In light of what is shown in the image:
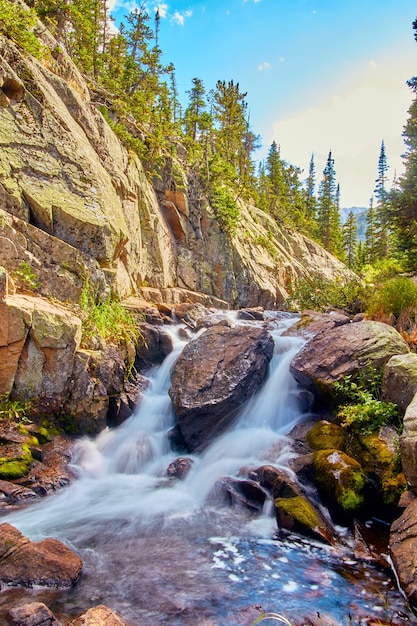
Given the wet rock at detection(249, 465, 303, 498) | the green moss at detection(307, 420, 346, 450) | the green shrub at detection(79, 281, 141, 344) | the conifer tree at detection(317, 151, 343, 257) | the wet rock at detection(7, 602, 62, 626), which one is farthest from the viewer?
the conifer tree at detection(317, 151, 343, 257)

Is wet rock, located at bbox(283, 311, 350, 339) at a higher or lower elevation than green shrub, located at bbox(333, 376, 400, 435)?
higher

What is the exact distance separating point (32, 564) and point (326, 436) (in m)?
5.26

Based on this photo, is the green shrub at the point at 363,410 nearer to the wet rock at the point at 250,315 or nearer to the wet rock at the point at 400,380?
the wet rock at the point at 400,380

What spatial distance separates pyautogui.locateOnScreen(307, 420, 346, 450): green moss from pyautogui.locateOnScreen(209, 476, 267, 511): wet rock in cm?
144

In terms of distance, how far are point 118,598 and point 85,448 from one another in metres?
4.51

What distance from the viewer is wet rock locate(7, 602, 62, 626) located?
3564 millimetres

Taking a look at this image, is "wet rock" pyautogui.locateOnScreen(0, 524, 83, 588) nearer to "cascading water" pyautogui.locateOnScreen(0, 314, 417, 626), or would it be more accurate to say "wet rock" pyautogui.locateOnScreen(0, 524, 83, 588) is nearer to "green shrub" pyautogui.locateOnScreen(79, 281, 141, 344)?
"cascading water" pyautogui.locateOnScreen(0, 314, 417, 626)

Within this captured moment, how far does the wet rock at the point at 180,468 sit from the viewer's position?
26.6 ft

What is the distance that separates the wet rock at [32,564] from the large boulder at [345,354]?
18.7 feet

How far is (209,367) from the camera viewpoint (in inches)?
376

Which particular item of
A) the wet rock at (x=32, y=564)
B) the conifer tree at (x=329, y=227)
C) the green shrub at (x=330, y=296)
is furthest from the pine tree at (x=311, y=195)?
the wet rock at (x=32, y=564)

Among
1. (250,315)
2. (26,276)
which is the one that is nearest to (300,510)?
(26,276)

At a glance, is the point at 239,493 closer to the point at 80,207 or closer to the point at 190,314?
the point at 80,207

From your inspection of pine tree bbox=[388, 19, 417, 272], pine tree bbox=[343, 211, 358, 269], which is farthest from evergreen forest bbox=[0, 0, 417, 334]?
pine tree bbox=[343, 211, 358, 269]
